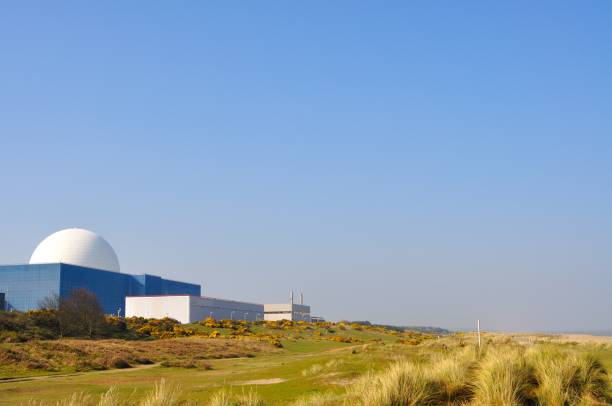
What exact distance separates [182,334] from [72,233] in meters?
48.5

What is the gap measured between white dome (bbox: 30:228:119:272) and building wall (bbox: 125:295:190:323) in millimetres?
8790

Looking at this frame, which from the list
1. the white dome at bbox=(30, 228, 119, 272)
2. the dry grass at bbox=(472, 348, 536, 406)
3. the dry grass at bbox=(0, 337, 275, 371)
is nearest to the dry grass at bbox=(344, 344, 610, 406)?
the dry grass at bbox=(472, 348, 536, 406)

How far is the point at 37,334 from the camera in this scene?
5128 cm

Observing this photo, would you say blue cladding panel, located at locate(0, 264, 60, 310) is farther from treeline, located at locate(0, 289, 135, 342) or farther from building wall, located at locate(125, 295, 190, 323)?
treeline, located at locate(0, 289, 135, 342)

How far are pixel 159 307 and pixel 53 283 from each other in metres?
15.7

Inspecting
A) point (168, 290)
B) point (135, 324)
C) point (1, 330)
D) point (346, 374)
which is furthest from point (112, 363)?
point (168, 290)

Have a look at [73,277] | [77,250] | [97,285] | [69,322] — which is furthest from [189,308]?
[69,322]

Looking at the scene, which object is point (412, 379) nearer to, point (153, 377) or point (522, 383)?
point (522, 383)

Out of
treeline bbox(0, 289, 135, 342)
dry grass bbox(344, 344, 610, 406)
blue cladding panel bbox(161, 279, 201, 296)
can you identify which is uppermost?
blue cladding panel bbox(161, 279, 201, 296)

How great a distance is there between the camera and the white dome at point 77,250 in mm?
103188

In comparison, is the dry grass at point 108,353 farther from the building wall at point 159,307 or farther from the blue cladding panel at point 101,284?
the blue cladding panel at point 101,284

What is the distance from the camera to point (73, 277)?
312 feet

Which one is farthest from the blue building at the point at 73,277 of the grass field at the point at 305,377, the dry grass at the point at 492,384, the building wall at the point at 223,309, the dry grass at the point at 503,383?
the dry grass at the point at 503,383

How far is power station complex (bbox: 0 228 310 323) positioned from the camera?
309 feet
